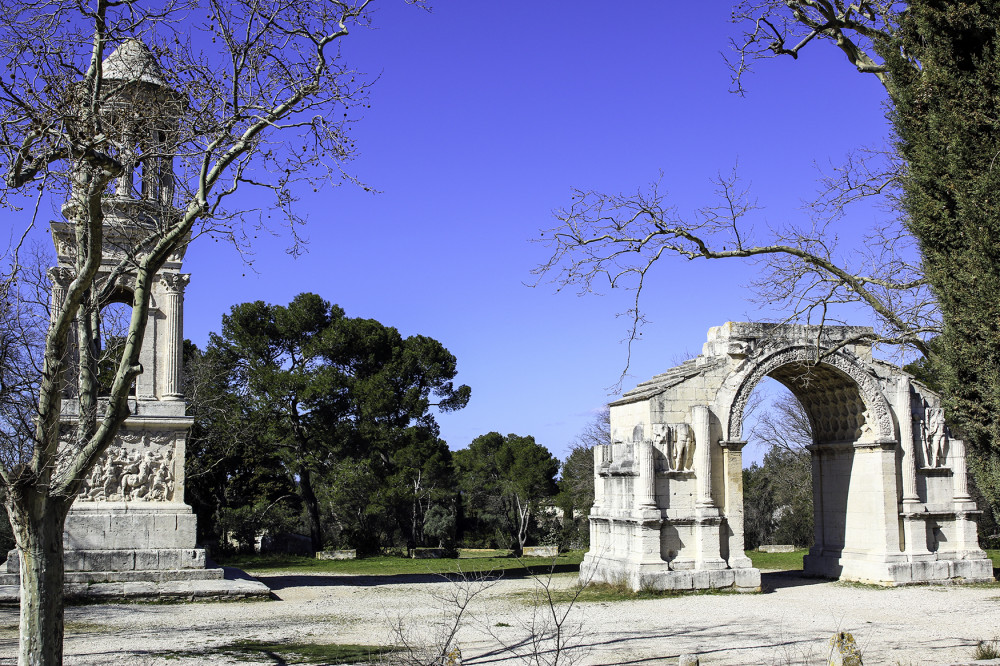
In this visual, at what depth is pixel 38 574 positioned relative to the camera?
6.25 metres

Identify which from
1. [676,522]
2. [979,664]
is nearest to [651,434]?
[676,522]

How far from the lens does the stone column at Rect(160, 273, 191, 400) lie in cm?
1552

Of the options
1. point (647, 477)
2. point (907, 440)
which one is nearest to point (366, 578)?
point (647, 477)

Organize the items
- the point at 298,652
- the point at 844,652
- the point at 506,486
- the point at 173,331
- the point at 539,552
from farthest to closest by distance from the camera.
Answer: the point at 506,486 → the point at 539,552 → the point at 173,331 → the point at 298,652 → the point at 844,652

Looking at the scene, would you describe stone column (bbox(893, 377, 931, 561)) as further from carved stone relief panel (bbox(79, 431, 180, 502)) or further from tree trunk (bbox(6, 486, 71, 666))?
tree trunk (bbox(6, 486, 71, 666))

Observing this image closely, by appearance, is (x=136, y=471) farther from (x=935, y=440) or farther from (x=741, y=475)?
(x=935, y=440)

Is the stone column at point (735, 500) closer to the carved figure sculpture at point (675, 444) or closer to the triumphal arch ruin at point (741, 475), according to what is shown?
the triumphal arch ruin at point (741, 475)

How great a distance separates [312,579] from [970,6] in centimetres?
1546

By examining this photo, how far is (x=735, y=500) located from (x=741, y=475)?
1.54 feet

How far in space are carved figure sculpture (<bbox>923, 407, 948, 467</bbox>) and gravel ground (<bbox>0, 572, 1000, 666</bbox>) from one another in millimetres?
2451

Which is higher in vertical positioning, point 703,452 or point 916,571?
point 703,452

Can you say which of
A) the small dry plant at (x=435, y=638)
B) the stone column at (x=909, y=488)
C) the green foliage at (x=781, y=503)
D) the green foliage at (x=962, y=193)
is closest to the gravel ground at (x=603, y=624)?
the small dry plant at (x=435, y=638)

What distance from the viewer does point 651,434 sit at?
51.0 ft

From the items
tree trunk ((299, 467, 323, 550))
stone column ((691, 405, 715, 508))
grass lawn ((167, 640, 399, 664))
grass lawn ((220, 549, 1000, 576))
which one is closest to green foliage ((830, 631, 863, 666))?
grass lawn ((167, 640, 399, 664))
